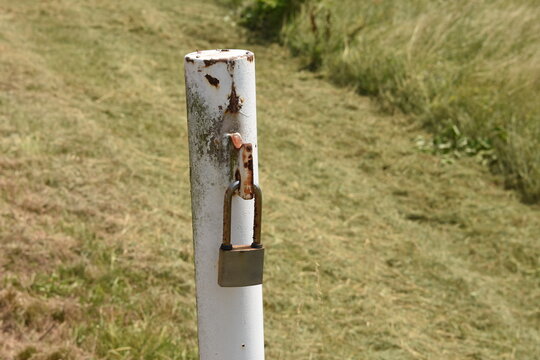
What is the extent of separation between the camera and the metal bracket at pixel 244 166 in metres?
1.30

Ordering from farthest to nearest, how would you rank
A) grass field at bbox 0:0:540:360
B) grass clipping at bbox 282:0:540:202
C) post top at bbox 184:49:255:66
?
grass clipping at bbox 282:0:540:202 < grass field at bbox 0:0:540:360 < post top at bbox 184:49:255:66

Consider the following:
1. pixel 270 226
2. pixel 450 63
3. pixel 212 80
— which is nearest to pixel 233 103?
pixel 212 80

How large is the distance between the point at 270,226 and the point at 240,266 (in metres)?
2.45

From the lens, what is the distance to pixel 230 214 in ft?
4.35


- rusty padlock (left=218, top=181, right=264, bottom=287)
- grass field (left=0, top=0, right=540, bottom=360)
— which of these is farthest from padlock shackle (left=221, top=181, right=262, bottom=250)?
grass field (left=0, top=0, right=540, bottom=360)

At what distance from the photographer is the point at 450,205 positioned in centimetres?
452

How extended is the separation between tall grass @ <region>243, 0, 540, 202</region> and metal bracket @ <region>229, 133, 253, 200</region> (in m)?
3.75

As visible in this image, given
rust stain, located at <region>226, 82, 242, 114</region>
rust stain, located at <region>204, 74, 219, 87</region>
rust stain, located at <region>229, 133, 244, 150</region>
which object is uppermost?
rust stain, located at <region>204, 74, 219, 87</region>

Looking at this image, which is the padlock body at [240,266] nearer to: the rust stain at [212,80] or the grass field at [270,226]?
the rust stain at [212,80]

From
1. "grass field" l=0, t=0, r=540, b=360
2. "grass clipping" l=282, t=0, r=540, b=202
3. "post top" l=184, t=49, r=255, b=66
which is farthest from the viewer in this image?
"grass clipping" l=282, t=0, r=540, b=202

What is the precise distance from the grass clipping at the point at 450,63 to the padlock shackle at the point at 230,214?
370 centimetres

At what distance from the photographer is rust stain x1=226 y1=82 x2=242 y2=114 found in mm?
1310

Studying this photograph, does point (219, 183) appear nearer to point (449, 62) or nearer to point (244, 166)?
point (244, 166)

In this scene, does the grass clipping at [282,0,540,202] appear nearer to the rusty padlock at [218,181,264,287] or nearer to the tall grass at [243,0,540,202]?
the tall grass at [243,0,540,202]
